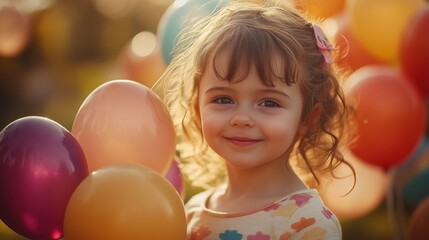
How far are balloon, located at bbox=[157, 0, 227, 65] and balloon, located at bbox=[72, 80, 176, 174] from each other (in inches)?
26.3

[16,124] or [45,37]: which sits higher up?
[16,124]

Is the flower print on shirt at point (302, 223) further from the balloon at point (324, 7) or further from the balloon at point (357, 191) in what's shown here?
the balloon at point (357, 191)

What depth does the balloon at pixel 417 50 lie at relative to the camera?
3.83 metres

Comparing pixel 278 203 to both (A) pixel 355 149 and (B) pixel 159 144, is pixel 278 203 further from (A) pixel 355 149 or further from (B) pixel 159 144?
(A) pixel 355 149

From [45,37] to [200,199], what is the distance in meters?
7.96

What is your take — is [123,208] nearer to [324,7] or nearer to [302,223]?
[302,223]

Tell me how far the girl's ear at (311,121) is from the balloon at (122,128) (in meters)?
0.45

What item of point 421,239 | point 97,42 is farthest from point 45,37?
point 421,239

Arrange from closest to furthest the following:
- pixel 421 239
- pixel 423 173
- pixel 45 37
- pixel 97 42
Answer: pixel 421 239
pixel 423 173
pixel 45 37
pixel 97 42

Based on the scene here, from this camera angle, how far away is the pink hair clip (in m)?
2.61

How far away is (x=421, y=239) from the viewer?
3.63 meters

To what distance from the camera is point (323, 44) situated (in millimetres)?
2625

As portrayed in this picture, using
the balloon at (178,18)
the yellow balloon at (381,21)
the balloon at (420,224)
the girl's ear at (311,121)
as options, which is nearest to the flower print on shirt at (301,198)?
the girl's ear at (311,121)

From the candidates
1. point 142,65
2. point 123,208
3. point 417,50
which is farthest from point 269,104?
point 142,65
